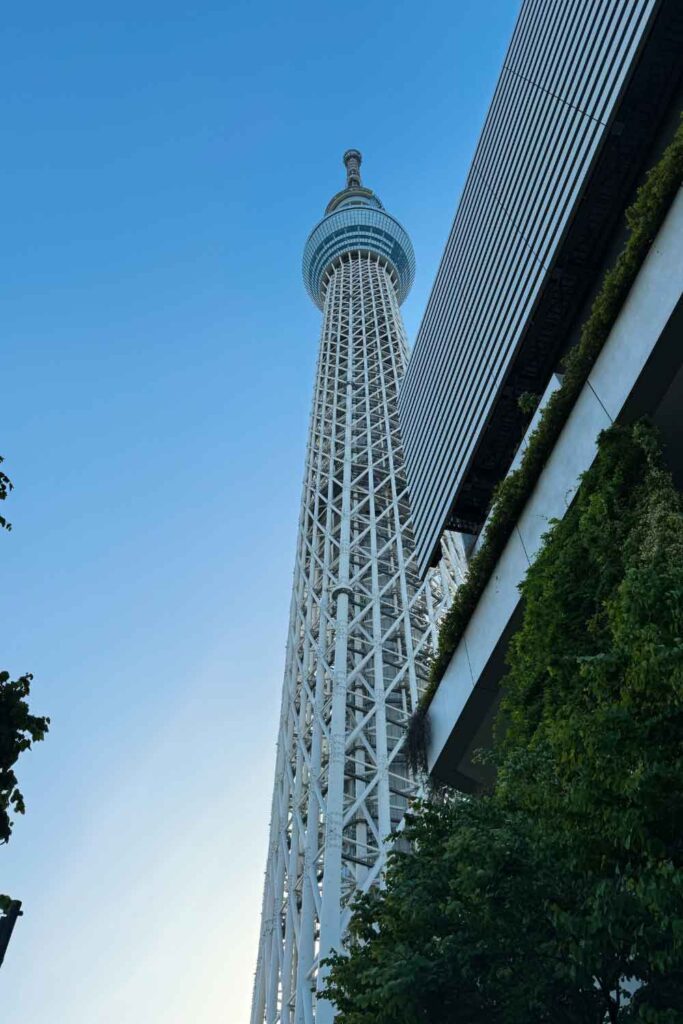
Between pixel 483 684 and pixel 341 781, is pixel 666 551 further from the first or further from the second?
pixel 341 781

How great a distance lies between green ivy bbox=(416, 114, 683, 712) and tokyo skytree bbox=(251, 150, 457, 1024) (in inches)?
151

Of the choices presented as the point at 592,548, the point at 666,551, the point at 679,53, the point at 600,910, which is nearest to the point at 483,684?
the point at 592,548

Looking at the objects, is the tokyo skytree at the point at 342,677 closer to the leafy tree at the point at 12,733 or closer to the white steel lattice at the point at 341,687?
the white steel lattice at the point at 341,687

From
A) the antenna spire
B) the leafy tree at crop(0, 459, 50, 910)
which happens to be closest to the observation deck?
the antenna spire

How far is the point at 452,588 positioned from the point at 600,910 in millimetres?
23506

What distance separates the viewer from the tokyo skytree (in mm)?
19938

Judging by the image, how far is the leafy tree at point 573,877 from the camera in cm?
584

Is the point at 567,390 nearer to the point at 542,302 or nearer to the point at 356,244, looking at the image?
the point at 542,302

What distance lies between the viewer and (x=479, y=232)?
18578 mm

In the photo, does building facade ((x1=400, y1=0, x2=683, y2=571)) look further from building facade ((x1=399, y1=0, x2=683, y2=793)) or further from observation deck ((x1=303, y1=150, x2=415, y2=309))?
observation deck ((x1=303, y1=150, x2=415, y2=309))

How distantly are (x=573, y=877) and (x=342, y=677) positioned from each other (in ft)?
59.6

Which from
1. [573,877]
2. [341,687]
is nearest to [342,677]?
[341,687]

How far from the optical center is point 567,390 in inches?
474

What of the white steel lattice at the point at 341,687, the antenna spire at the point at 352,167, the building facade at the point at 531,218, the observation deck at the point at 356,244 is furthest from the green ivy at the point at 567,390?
the antenna spire at the point at 352,167
